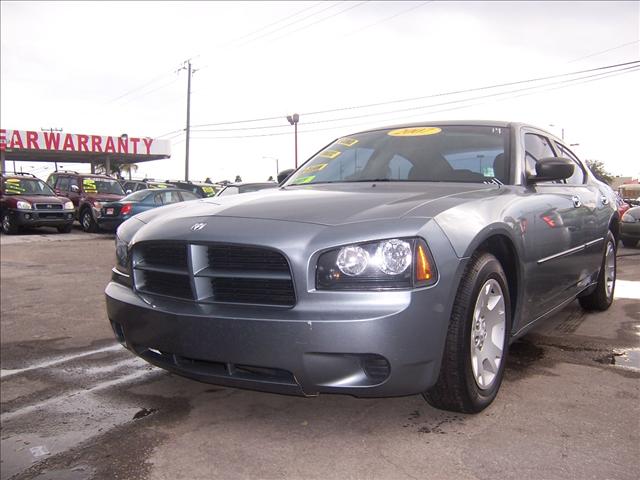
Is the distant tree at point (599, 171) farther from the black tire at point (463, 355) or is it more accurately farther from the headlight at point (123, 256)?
the headlight at point (123, 256)

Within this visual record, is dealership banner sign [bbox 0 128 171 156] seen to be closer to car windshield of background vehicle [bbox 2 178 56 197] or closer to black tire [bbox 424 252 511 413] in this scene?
car windshield of background vehicle [bbox 2 178 56 197]

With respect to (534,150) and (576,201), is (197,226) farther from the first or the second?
(576,201)

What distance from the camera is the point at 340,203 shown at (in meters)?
2.85

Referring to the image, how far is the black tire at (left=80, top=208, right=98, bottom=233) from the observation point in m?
16.6

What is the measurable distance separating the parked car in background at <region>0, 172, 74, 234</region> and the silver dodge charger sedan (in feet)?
43.9

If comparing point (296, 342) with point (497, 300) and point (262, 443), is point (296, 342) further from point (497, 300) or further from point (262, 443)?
point (497, 300)

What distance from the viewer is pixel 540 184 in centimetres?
375

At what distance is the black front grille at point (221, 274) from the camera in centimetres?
244

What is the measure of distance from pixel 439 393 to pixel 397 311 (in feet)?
2.07

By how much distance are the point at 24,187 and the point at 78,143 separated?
18714 millimetres

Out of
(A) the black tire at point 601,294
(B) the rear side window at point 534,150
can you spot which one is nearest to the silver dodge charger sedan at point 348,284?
(B) the rear side window at point 534,150

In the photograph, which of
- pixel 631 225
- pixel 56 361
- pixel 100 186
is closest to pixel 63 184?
pixel 100 186

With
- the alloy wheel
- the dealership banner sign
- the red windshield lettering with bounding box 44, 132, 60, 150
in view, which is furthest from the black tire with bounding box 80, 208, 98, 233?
the red windshield lettering with bounding box 44, 132, 60, 150

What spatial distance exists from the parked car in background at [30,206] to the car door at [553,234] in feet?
46.9
